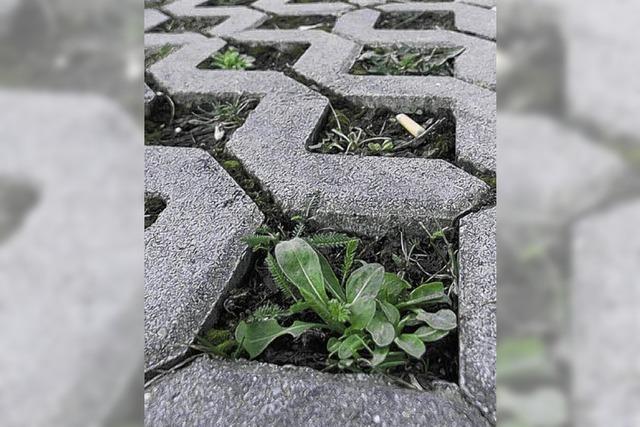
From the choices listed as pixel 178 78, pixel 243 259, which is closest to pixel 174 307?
pixel 243 259

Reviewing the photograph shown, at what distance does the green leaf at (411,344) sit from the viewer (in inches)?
18.8

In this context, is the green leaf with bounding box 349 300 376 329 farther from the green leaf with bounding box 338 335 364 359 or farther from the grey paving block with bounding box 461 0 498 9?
the grey paving block with bounding box 461 0 498 9

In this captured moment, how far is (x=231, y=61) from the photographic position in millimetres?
1220

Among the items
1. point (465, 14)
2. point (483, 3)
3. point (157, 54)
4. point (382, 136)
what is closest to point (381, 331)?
point (382, 136)

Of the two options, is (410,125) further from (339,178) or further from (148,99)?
(148,99)

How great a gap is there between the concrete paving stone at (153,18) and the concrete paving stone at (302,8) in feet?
0.90

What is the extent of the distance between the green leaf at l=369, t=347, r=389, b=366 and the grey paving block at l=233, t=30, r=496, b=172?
349mm

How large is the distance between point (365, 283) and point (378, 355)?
8 centimetres

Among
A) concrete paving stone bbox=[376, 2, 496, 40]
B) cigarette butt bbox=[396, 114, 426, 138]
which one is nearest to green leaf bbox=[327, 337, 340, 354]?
cigarette butt bbox=[396, 114, 426, 138]

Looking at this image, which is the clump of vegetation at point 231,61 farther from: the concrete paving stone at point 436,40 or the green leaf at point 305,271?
the green leaf at point 305,271

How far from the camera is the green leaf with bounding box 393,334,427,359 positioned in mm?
477

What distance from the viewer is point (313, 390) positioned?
1.48 ft
